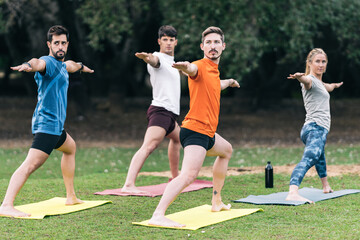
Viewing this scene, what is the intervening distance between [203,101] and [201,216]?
4.40 ft

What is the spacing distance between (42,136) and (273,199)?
3157 millimetres

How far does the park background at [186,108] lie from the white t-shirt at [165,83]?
138 cm

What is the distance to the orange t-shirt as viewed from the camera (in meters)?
6.78

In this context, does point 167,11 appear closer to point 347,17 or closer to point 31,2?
point 31,2

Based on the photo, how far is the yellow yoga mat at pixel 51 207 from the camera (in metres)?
7.31

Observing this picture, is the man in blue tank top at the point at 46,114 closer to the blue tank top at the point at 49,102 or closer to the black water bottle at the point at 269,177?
the blue tank top at the point at 49,102

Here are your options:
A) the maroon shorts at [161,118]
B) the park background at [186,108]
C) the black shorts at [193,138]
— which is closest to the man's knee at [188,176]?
the black shorts at [193,138]

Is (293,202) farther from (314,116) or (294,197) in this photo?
(314,116)

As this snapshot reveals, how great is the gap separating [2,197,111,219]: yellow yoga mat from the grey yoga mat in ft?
6.49

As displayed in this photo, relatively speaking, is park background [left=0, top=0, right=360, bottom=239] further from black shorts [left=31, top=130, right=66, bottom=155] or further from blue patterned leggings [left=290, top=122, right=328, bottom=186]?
black shorts [left=31, top=130, right=66, bottom=155]

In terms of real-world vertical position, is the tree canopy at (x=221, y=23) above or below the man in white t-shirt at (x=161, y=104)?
above

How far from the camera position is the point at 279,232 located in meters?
6.40

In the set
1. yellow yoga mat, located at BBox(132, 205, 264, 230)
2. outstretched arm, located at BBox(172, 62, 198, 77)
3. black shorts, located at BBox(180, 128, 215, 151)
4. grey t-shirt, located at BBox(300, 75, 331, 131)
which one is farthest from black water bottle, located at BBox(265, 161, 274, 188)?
outstretched arm, located at BBox(172, 62, 198, 77)

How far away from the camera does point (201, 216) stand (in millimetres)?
7188
